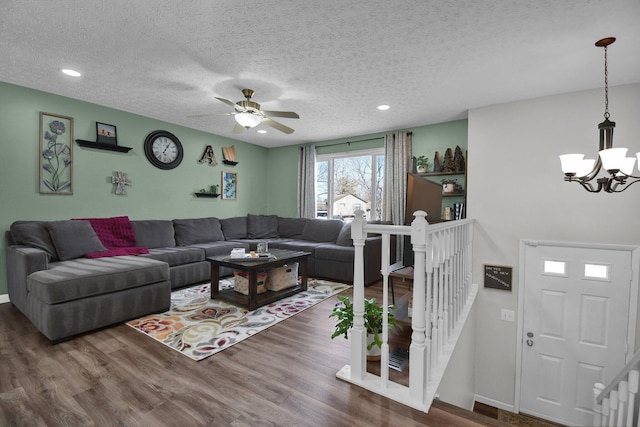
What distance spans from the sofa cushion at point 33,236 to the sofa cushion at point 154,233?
3.18ft

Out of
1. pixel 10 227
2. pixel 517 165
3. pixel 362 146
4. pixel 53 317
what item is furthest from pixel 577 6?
pixel 10 227

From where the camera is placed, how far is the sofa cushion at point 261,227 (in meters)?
5.69

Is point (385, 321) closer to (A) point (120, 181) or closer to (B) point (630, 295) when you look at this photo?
(B) point (630, 295)

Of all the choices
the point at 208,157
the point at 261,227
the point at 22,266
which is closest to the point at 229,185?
the point at 208,157

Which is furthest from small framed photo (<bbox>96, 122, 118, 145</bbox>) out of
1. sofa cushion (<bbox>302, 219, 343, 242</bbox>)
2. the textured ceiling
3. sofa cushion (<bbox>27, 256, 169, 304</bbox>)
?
sofa cushion (<bbox>302, 219, 343, 242</bbox>)

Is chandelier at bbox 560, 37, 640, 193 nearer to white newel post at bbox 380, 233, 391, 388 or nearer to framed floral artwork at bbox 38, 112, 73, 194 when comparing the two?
white newel post at bbox 380, 233, 391, 388

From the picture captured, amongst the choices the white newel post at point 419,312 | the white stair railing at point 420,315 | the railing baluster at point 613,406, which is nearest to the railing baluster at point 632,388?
the railing baluster at point 613,406

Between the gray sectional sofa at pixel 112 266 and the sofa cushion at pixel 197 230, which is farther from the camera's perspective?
the sofa cushion at pixel 197 230

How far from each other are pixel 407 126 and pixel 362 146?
→ 0.95 m

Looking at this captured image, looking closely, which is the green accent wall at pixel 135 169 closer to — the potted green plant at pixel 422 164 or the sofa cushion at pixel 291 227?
the potted green plant at pixel 422 164

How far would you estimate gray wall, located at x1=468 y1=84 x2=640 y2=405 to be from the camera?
281 centimetres

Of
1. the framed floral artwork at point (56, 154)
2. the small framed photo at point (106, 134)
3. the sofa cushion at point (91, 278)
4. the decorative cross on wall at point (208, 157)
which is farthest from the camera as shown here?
the decorative cross on wall at point (208, 157)

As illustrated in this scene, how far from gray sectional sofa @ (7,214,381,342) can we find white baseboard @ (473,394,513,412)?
186 cm

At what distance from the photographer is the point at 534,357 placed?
3.09m
